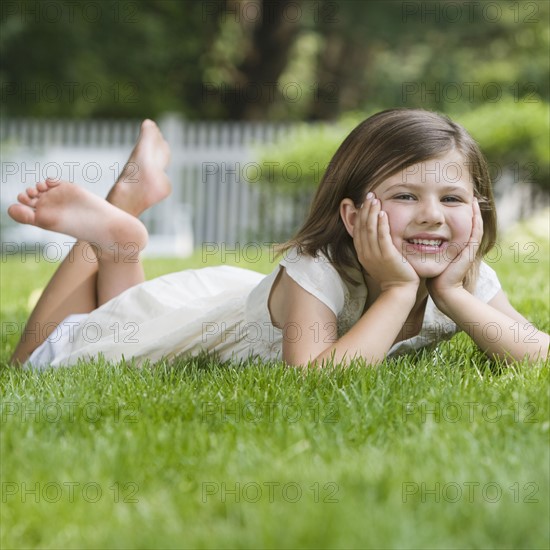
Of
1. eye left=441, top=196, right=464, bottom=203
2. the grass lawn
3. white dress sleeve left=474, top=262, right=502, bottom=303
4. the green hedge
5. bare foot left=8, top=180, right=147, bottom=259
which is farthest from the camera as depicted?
the green hedge

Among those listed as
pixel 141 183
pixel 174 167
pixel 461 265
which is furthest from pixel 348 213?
pixel 174 167

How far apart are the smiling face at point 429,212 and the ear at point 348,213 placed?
11 centimetres

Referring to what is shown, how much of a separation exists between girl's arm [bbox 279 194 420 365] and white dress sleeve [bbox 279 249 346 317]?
2 centimetres

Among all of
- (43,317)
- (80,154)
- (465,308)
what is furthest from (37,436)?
(80,154)

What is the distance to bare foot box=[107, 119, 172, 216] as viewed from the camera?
389 cm

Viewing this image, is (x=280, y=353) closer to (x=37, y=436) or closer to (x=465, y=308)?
(x=465, y=308)

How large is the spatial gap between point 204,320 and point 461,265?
1008mm

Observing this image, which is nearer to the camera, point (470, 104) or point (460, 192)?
point (460, 192)

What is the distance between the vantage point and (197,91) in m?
20.1

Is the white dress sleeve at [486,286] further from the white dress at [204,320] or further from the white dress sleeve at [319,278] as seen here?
the white dress sleeve at [319,278]

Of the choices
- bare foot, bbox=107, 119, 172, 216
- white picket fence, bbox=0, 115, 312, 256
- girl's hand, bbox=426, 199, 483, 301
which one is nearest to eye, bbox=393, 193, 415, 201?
girl's hand, bbox=426, 199, 483, 301

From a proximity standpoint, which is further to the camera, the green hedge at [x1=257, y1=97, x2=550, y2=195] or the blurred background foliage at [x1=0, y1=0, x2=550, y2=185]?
the blurred background foliage at [x1=0, y1=0, x2=550, y2=185]

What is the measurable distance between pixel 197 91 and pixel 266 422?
60.6 ft

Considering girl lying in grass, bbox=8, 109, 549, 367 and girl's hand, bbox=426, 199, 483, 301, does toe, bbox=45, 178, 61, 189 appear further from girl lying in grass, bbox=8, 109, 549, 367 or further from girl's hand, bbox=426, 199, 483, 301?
girl's hand, bbox=426, 199, 483, 301
